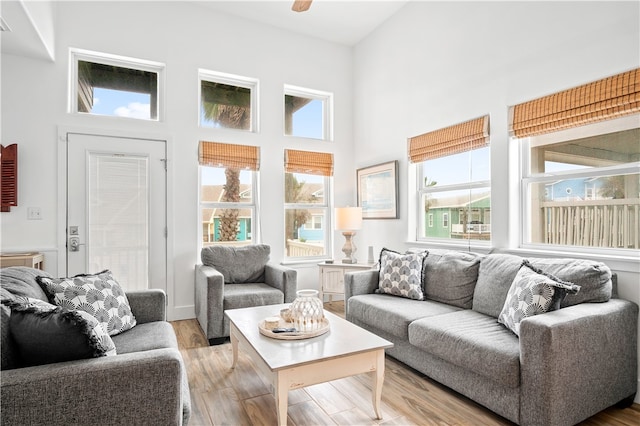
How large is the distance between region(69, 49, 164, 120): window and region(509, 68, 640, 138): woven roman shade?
3.54 m

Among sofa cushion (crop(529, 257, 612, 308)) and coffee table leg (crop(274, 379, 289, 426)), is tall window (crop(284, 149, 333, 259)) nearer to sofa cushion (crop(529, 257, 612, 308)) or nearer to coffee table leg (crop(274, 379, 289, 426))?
coffee table leg (crop(274, 379, 289, 426))

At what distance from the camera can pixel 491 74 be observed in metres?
3.12

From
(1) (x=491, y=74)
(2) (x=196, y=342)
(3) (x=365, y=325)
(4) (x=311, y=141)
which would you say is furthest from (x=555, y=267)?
(4) (x=311, y=141)

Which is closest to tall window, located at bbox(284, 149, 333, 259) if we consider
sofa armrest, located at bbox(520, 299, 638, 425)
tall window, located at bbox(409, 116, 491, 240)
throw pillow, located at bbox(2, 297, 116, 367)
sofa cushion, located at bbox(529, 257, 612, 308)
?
tall window, located at bbox(409, 116, 491, 240)

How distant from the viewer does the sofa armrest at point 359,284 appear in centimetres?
327

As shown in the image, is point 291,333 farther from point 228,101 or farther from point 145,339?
point 228,101

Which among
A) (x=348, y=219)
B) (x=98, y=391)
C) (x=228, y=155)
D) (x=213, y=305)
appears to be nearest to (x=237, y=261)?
(x=213, y=305)

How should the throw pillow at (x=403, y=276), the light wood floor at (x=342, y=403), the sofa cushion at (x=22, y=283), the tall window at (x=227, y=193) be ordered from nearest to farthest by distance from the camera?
1. the sofa cushion at (x=22, y=283)
2. the light wood floor at (x=342, y=403)
3. the throw pillow at (x=403, y=276)
4. the tall window at (x=227, y=193)

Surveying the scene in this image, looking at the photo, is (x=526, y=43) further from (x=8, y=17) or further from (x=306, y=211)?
(x=8, y=17)

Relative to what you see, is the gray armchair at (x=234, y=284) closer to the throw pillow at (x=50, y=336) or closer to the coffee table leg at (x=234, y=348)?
the coffee table leg at (x=234, y=348)

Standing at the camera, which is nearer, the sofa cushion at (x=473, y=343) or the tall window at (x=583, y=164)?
the sofa cushion at (x=473, y=343)

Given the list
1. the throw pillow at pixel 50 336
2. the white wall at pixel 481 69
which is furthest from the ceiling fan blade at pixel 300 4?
the throw pillow at pixel 50 336

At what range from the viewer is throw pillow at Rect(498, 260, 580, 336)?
2.00 metres

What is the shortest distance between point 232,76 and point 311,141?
48.4 inches
